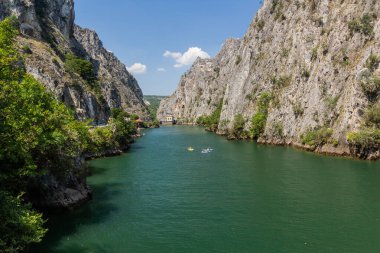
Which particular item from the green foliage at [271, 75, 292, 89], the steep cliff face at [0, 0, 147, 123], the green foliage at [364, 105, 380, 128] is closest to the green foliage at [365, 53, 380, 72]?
the green foliage at [364, 105, 380, 128]

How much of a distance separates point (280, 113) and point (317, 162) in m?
40.6

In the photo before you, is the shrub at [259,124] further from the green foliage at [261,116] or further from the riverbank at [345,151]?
the riverbank at [345,151]

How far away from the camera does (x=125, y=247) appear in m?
29.8

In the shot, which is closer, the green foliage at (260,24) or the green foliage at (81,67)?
the green foliage at (81,67)

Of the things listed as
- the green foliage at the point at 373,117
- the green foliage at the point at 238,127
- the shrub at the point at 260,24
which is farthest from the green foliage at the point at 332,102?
the shrub at the point at 260,24

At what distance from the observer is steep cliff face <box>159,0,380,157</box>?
3115 inches

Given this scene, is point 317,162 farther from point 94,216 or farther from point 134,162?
point 94,216

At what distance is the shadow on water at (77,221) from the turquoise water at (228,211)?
9 centimetres

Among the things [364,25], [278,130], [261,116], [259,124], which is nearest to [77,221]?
[364,25]

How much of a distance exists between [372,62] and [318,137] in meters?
19.9

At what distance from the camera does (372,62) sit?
7550 cm

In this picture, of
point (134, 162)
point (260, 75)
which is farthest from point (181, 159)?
point (260, 75)

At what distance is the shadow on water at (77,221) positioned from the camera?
96.1 feet

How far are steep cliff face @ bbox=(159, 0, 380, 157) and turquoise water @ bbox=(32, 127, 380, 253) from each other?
20.5 meters
